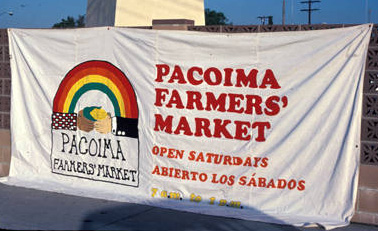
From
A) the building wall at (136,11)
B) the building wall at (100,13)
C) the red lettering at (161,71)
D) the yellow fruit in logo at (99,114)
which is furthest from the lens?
the building wall at (100,13)

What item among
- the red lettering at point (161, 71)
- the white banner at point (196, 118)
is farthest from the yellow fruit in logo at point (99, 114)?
the red lettering at point (161, 71)

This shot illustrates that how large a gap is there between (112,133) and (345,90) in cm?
306

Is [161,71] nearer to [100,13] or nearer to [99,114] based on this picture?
[99,114]

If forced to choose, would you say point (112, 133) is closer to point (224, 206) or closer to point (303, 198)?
point (224, 206)

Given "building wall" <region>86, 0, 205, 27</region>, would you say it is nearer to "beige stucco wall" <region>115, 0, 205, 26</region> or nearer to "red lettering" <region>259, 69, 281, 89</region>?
"beige stucco wall" <region>115, 0, 205, 26</region>

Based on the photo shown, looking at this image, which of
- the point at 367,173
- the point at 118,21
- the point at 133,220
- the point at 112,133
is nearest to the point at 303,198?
the point at 367,173

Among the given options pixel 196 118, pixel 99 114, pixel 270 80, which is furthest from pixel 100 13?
pixel 270 80

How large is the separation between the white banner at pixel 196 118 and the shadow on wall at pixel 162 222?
19cm

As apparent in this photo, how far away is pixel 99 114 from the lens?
7.88 meters

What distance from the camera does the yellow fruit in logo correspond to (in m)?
7.85

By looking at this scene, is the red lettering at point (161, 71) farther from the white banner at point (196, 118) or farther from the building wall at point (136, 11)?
the building wall at point (136, 11)

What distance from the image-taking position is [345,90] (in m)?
6.39

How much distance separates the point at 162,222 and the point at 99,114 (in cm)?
198

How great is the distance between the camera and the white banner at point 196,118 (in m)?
6.46
